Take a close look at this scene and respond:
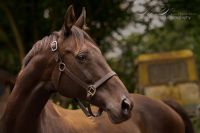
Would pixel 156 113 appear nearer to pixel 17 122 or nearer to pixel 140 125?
pixel 140 125

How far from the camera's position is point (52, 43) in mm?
5035

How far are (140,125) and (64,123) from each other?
1487 mm

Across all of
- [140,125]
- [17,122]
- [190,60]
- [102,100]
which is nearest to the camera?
[102,100]

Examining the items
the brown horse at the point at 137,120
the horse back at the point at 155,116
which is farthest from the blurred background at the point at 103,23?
the horse back at the point at 155,116

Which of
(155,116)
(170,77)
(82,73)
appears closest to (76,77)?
(82,73)

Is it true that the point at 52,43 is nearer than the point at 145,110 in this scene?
Yes

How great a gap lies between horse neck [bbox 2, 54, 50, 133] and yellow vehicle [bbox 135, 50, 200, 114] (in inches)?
364

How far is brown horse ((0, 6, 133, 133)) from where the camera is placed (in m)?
4.82

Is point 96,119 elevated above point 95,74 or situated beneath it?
situated beneath

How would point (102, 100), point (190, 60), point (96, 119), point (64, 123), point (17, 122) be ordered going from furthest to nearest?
point (190, 60), point (96, 119), point (64, 123), point (17, 122), point (102, 100)

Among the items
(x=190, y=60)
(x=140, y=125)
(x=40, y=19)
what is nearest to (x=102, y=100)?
(x=140, y=125)

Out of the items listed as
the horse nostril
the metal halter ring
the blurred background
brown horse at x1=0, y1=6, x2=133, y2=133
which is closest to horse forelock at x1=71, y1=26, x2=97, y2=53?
brown horse at x1=0, y1=6, x2=133, y2=133

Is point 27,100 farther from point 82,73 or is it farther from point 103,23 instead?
point 103,23

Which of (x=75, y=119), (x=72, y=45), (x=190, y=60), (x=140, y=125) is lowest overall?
(x=190, y=60)
